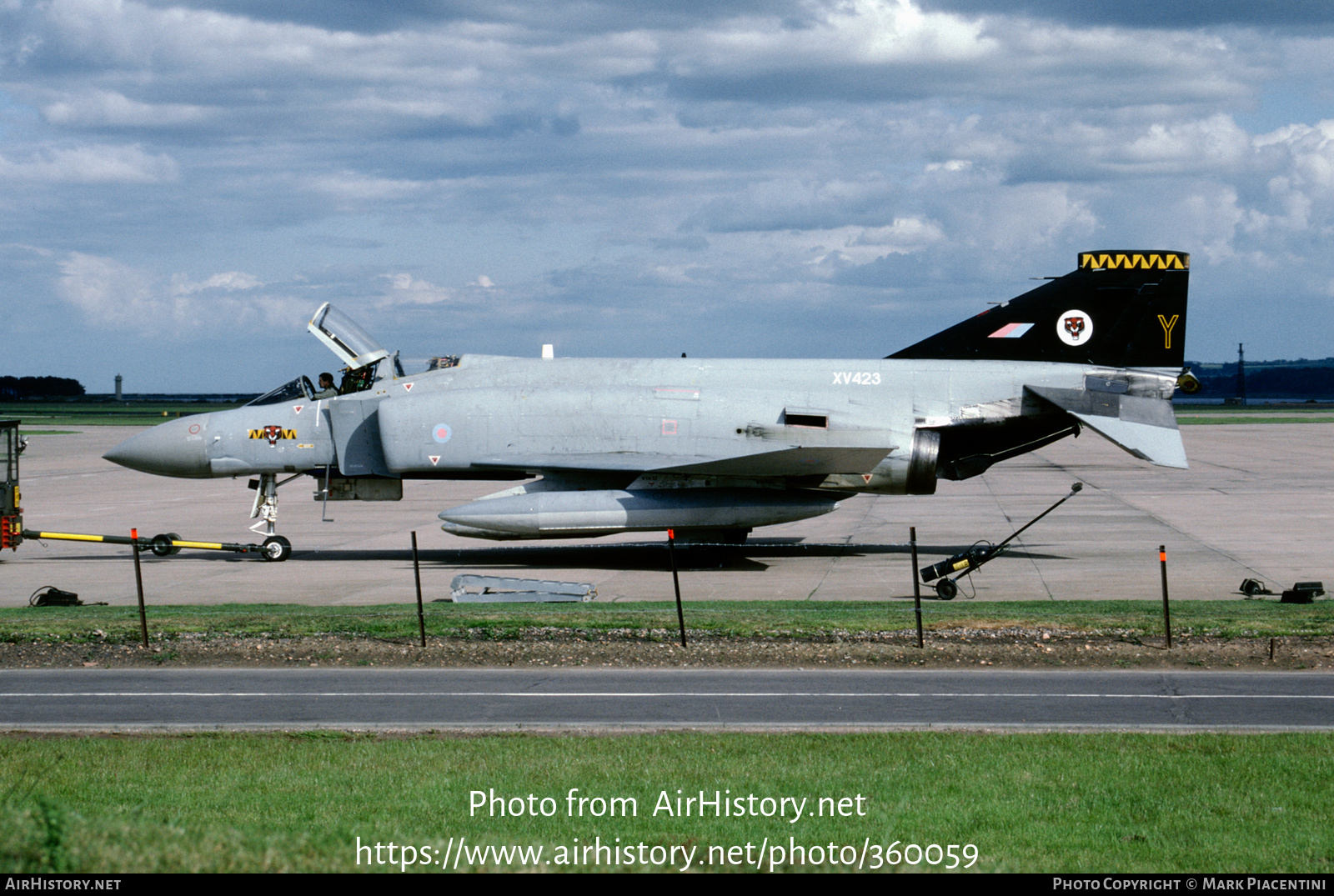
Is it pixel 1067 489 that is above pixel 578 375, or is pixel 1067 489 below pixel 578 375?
below

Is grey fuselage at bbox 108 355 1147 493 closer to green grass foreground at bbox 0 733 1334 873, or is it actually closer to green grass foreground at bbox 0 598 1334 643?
green grass foreground at bbox 0 598 1334 643

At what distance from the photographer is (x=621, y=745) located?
9.49m

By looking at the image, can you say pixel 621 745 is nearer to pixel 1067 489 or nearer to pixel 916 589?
pixel 916 589

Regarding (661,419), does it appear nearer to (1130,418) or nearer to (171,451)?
(1130,418)

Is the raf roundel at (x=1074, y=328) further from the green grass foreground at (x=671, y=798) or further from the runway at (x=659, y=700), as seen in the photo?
the green grass foreground at (x=671, y=798)

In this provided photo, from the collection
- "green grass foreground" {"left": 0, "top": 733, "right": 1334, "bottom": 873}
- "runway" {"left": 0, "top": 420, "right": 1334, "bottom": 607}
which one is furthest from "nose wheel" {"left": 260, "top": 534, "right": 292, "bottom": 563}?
"green grass foreground" {"left": 0, "top": 733, "right": 1334, "bottom": 873}

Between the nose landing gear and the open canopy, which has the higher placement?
the open canopy

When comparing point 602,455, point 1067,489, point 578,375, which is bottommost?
point 1067,489

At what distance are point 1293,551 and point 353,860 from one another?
21048mm

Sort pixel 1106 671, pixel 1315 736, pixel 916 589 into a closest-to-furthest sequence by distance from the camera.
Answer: pixel 1315 736, pixel 1106 671, pixel 916 589

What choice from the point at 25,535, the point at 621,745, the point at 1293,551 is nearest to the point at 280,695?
the point at 621,745

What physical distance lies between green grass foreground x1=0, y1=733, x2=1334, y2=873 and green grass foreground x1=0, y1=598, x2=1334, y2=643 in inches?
190

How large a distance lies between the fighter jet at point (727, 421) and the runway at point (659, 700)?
7849 mm

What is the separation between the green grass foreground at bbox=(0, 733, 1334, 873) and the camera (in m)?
5.30
